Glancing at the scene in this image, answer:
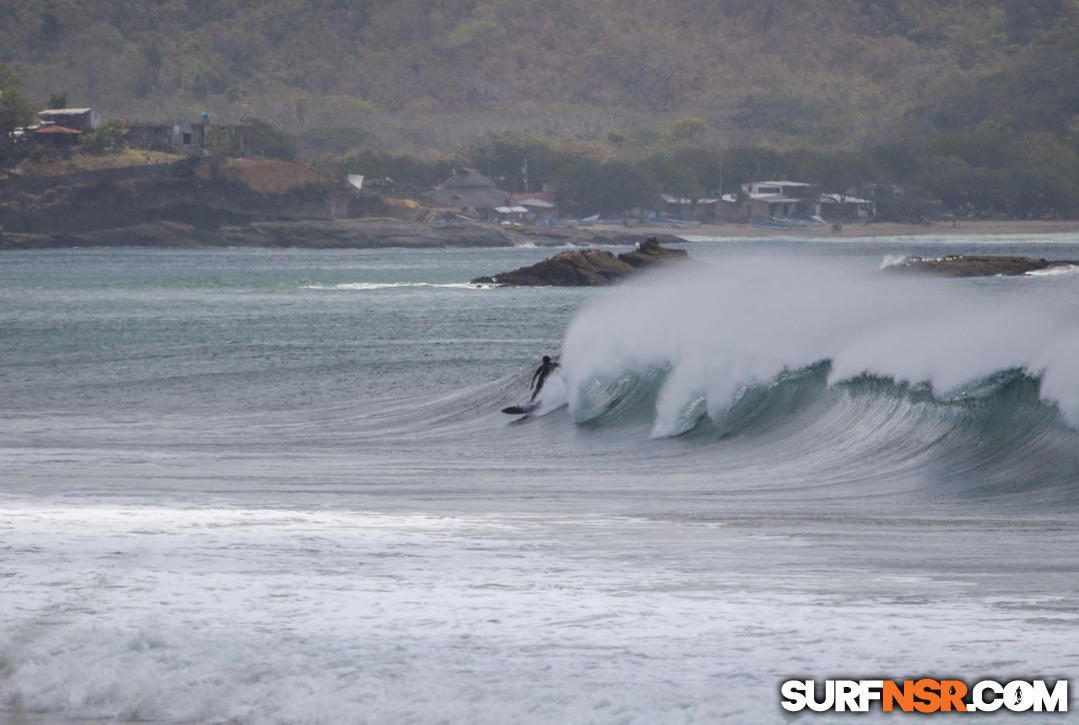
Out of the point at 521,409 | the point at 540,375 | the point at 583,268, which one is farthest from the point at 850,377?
the point at 583,268

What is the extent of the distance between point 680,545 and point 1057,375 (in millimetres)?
5424

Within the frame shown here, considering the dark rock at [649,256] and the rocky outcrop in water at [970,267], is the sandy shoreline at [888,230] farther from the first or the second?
the dark rock at [649,256]

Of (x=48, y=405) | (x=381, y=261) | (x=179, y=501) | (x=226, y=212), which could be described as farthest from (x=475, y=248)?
(x=179, y=501)

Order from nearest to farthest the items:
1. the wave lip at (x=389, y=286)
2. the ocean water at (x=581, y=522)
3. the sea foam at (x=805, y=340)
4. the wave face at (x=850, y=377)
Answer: the ocean water at (x=581, y=522) → the wave face at (x=850, y=377) → the sea foam at (x=805, y=340) → the wave lip at (x=389, y=286)

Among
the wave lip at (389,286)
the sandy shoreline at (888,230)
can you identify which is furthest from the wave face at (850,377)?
the sandy shoreline at (888,230)

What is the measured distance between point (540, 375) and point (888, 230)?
172694 mm

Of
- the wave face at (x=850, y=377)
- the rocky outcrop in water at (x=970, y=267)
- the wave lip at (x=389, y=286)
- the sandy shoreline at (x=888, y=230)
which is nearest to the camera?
the wave face at (x=850, y=377)

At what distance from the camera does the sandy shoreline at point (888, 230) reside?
18488cm

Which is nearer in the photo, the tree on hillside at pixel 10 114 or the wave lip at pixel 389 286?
the wave lip at pixel 389 286

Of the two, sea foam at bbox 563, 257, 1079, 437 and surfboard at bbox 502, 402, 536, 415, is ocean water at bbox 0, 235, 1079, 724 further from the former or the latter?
surfboard at bbox 502, 402, 536, 415

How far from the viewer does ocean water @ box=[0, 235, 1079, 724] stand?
7.56 metres

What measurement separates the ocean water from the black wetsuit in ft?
1.00

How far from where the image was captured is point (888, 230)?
189500mm

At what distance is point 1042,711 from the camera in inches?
267
